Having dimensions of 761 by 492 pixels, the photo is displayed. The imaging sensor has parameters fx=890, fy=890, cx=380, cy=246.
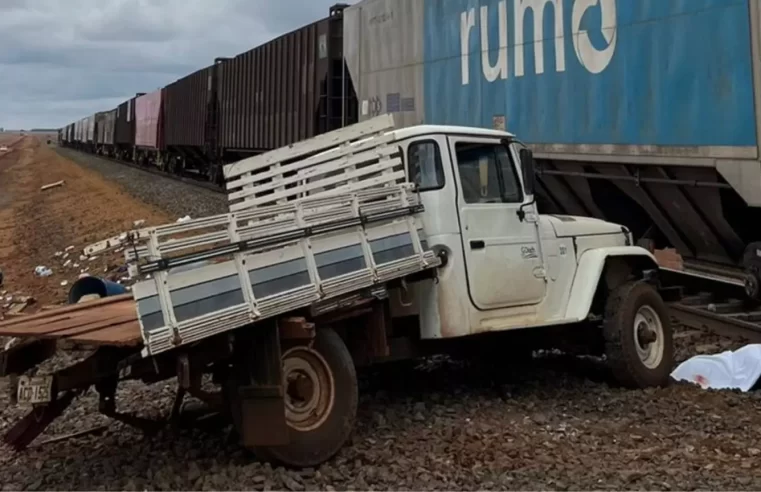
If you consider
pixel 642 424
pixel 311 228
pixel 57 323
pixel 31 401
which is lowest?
pixel 642 424

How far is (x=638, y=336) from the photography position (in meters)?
7.14

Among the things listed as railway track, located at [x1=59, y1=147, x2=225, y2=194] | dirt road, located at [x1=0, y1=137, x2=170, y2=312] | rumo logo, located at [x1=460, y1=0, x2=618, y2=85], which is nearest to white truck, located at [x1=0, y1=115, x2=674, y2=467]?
rumo logo, located at [x1=460, y1=0, x2=618, y2=85]

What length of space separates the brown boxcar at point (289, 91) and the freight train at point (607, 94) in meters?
0.38

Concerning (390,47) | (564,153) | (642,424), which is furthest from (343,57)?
(642,424)

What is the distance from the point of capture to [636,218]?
38.6 ft

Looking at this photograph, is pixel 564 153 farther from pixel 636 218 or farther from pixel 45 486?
pixel 45 486

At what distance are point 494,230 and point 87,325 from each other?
114 inches

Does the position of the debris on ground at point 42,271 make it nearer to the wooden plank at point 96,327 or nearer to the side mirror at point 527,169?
the wooden plank at point 96,327

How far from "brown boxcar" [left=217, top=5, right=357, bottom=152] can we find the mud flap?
42.9 ft

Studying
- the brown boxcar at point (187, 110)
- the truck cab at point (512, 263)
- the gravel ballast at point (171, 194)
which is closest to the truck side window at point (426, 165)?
the truck cab at point (512, 263)

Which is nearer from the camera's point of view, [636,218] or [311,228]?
[311,228]

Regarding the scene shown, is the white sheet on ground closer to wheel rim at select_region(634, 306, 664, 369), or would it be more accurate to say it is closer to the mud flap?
wheel rim at select_region(634, 306, 664, 369)

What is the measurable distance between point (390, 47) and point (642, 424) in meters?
10.5

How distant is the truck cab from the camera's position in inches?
243
